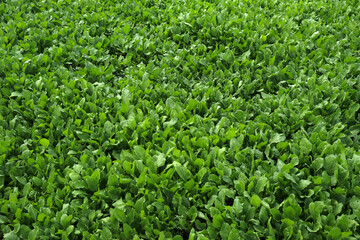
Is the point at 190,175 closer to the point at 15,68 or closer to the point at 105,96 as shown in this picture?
the point at 105,96

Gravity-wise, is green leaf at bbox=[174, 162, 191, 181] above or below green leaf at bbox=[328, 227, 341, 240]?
below

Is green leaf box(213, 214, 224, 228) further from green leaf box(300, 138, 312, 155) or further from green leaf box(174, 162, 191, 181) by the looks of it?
green leaf box(300, 138, 312, 155)

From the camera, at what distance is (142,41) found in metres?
4.93

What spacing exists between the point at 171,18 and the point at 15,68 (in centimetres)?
222

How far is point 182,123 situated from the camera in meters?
3.55

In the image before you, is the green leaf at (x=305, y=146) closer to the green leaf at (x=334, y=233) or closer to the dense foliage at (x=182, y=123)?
the dense foliage at (x=182, y=123)

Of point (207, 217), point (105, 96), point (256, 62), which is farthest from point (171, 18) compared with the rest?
point (207, 217)

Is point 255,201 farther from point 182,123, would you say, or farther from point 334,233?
point 182,123

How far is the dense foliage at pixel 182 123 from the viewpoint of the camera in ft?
8.95

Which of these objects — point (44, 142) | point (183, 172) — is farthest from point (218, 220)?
point (44, 142)

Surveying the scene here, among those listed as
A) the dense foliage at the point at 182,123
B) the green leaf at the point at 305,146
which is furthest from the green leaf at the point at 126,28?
the green leaf at the point at 305,146

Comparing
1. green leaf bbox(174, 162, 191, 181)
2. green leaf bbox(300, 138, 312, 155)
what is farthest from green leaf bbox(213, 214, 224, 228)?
green leaf bbox(300, 138, 312, 155)

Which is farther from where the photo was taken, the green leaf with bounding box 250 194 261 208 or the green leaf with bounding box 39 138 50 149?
the green leaf with bounding box 39 138 50 149

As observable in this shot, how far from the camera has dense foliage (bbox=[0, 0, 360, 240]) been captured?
2.73m
